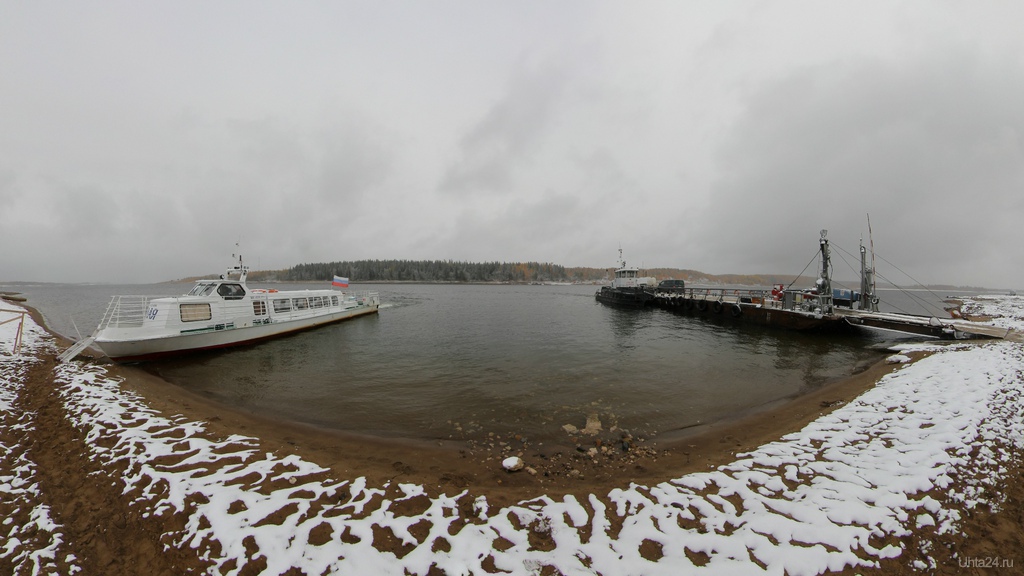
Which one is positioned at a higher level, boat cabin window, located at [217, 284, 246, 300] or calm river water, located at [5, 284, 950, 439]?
boat cabin window, located at [217, 284, 246, 300]

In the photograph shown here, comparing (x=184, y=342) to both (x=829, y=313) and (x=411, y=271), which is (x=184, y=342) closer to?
(x=829, y=313)

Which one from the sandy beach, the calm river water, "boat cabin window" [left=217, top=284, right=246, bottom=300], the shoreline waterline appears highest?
"boat cabin window" [left=217, top=284, right=246, bottom=300]

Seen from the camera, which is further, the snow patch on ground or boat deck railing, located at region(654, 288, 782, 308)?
boat deck railing, located at region(654, 288, 782, 308)

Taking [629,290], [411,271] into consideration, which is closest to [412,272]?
[411,271]

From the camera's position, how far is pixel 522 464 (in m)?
6.91

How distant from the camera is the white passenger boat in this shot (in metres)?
15.3

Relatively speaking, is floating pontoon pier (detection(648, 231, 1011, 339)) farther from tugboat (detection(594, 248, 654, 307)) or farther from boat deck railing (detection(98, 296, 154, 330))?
boat deck railing (detection(98, 296, 154, 330))

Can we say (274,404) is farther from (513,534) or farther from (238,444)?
(513,534)

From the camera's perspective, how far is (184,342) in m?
17.0

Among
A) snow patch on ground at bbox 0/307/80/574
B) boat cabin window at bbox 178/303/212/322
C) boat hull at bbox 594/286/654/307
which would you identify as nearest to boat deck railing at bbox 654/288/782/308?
boat hull at bbox 594/286/654/307

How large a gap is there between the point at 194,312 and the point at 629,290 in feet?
162

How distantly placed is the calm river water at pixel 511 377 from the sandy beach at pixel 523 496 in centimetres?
135

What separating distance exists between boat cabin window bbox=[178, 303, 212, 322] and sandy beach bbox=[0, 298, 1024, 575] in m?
9.24

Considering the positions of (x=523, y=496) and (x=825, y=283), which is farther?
(x=825, y=283)
